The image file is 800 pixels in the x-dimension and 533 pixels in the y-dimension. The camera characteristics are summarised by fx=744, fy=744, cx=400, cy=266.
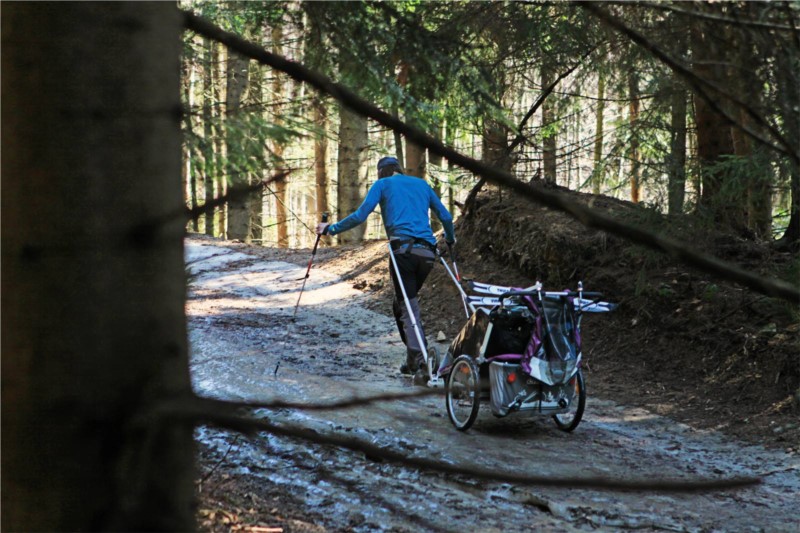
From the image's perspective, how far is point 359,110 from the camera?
128cm

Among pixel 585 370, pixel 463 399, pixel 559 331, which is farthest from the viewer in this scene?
pixel 585 370

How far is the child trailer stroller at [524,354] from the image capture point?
6.54 meters

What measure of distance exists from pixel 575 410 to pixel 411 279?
7.27ft

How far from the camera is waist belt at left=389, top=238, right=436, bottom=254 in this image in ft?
26.3

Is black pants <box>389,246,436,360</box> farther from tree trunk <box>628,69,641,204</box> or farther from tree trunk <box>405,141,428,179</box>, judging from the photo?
tree trunk <box>405,141,428,179</box>

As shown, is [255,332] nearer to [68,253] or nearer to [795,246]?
[795,246]

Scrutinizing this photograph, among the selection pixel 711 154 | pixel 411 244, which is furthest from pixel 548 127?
pixel 411 244

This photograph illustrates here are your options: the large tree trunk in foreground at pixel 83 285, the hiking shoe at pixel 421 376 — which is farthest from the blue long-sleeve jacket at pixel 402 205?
the large tree trunk in foreground at pixel 83 285

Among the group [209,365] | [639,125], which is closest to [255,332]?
[209,365]

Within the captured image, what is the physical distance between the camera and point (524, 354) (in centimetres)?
665

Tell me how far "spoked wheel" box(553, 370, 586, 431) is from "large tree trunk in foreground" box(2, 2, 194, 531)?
5.96 meters

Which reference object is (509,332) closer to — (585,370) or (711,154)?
(585,370)

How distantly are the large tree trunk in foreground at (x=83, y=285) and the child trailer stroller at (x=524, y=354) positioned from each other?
531 cm

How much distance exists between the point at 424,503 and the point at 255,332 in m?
6.96
